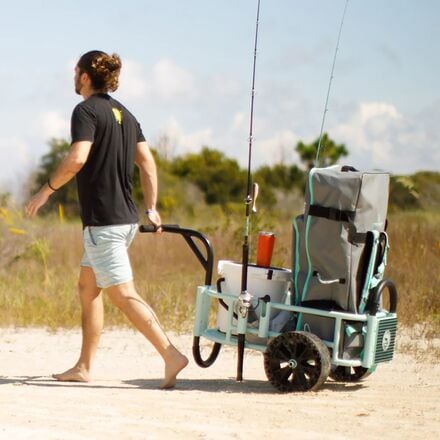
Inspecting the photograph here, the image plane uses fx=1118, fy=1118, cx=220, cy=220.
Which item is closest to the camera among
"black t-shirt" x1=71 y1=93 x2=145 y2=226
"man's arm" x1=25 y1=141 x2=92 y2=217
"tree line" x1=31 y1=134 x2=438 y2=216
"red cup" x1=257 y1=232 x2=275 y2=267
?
"man's arm" x1=25 y1=141 x2=92 y2=217

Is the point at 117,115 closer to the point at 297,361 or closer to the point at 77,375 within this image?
the point at 77,375

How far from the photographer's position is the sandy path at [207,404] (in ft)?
18.3

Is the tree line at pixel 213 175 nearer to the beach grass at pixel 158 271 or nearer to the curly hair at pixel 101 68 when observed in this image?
the beach grass at pixel 158 271

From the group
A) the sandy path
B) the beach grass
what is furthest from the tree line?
the sandy path

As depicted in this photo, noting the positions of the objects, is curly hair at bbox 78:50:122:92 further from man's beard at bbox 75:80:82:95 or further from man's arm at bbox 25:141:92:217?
man's arm at bbox 25:141:92:217

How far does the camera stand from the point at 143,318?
22.1 ft

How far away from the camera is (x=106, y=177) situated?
21.8 ft

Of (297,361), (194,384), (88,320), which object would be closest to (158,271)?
(194,384)

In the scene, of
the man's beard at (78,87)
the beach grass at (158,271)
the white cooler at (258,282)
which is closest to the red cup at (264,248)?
the white cooler at (258,282)

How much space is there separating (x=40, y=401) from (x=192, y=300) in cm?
484

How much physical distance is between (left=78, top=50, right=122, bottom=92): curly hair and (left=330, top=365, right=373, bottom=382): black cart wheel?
2.32 metres

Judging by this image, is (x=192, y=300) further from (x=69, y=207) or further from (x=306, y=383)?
(x=69, y=207)

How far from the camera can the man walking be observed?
658 cm

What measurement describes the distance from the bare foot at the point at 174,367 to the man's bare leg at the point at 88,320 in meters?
0.53
